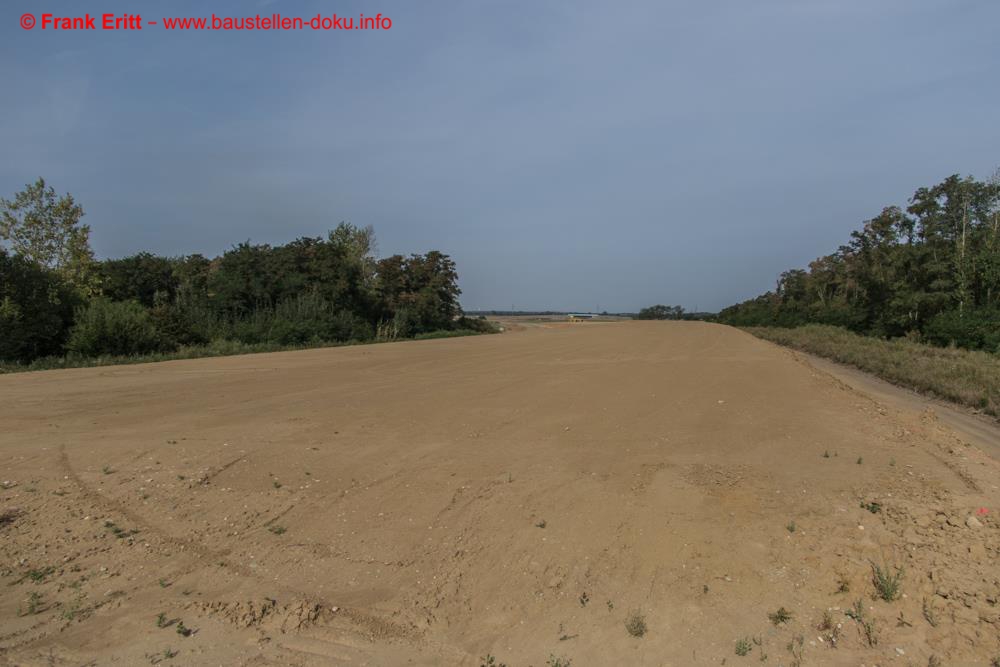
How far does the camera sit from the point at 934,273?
38219 mm

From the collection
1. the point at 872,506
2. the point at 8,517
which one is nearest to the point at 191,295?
the point at 8,517

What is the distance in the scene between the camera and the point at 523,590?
4.04 meters

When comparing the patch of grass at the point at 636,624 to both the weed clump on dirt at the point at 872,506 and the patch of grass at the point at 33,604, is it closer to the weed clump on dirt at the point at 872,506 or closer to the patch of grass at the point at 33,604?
the weed clump on dirt at the point at 872,506

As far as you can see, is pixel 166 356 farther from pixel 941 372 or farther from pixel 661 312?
pixel 661 312

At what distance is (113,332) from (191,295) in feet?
36.0

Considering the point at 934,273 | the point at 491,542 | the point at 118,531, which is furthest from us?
the point at 934,273

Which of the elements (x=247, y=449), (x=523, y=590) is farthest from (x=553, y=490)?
(x=247, y=449)

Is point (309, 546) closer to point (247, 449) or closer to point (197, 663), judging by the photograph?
point (197, 663)

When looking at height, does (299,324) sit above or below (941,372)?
above

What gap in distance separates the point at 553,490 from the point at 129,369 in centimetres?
1698

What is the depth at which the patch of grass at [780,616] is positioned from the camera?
3.61 meters

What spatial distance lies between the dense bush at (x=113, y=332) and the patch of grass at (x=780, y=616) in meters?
24.6

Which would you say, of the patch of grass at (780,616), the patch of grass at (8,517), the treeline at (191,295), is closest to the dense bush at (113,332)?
the treeline at (191,295)

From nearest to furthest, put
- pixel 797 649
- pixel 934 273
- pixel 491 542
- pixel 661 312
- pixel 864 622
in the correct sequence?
pixel 797 649 < pixel 864 622 < pixel 491 542 < pixel 934 273 < pixel 661 312
